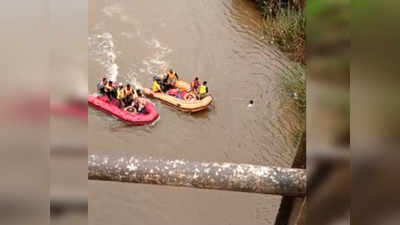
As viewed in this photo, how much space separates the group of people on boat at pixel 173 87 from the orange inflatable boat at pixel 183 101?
0.17ft

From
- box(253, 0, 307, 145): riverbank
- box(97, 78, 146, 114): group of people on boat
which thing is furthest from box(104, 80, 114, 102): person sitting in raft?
box(253, 0, 307, 145): riverbank

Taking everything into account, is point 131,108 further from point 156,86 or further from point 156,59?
point 156,59

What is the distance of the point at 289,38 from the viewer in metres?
5.43

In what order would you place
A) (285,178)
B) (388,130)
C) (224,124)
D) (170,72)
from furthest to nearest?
(170,72) < (224,124) < (285,178) < (388,130)

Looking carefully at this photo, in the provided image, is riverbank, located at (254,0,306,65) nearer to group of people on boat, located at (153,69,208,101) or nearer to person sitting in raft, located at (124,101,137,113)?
group of people on boat, located at (153,69,208,101)

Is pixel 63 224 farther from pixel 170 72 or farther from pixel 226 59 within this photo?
pixel 226 59

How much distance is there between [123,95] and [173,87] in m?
0.64

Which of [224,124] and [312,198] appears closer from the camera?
[312,198]

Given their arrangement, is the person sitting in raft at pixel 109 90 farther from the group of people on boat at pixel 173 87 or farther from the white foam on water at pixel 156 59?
the white foam on water at pixel 156 59

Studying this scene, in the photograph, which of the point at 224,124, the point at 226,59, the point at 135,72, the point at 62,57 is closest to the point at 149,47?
the point at 135,72

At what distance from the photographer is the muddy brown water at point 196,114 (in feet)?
11.5

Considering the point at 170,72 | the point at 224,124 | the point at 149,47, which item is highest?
the point at 149,47

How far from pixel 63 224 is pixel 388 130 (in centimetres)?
18

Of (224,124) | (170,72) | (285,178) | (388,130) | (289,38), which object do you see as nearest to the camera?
(388,130)
